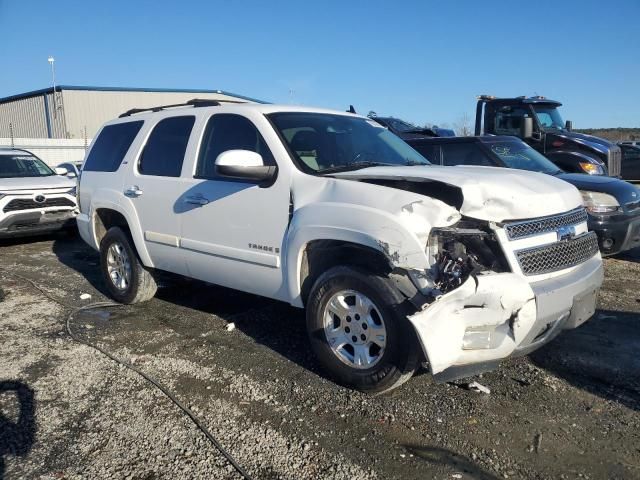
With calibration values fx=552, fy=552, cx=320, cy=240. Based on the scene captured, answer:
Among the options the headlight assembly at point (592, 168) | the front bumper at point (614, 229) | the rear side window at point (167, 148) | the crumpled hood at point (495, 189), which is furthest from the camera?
the headlight assembly at point (592, 168)

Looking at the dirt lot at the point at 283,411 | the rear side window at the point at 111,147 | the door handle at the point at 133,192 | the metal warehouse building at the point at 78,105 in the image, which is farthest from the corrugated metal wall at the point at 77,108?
the dirt lot at the point at 283,411

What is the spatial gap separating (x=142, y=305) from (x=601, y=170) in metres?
7.79

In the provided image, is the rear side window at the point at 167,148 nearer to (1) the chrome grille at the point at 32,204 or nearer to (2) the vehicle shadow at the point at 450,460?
(2) the vehicle shadow at the point at 450,460

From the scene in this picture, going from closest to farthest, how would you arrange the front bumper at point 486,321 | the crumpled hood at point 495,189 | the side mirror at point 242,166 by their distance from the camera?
1. the front bumper at point 486,321
2. the crumpled hood at point 495,189
3. the side mirror at point 242,166

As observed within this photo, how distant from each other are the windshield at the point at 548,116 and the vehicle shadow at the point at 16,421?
32.8 ft

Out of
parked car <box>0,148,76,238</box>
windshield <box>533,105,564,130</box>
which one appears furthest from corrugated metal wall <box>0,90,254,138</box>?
windshield <box>533,105,564,130</box>

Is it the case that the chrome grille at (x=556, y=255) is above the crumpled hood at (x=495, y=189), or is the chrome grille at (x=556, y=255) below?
below

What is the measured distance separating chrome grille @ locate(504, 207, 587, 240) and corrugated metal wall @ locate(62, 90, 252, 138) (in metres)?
31.0

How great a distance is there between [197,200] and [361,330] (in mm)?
1917

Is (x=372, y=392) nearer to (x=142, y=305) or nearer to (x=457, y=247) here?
(x=457, y=247)

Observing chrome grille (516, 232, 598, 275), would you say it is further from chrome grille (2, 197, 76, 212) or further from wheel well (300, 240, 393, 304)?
chrome grille (2, 197, 76, 212)

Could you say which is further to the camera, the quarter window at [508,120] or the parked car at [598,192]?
the quarter window at [508,120]

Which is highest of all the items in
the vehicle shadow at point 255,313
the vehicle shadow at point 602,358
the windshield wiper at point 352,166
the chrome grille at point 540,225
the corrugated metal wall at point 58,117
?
the corrugated metal wall at point 58,117

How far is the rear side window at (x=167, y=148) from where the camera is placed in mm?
4988
